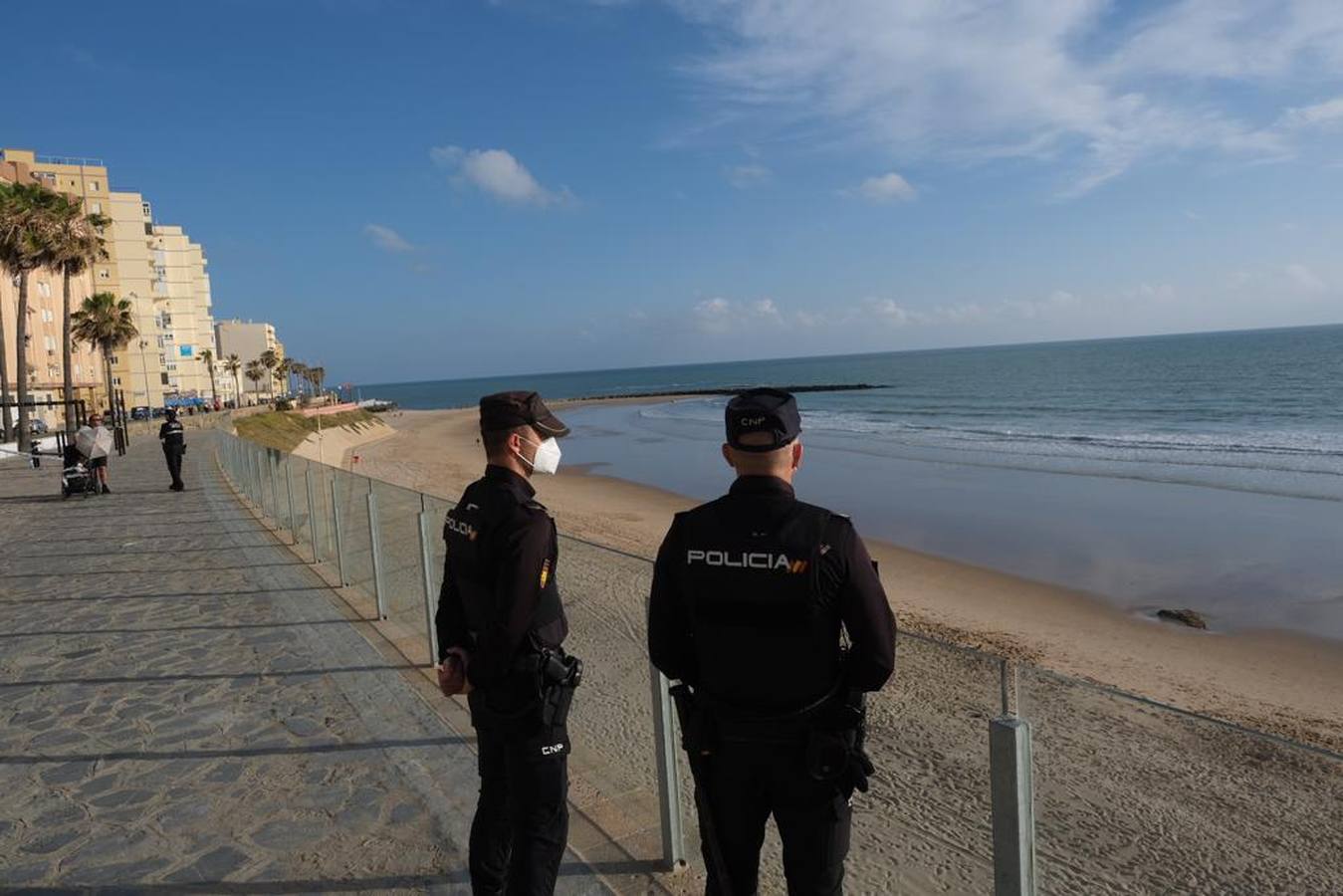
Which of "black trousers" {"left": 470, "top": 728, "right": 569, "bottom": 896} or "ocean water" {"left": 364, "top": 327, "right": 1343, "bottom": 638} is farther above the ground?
"black trousers" {"left": 470, "top": 728, "right": 569, "bottom": 896}

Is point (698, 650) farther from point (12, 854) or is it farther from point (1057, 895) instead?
point (12, 854)

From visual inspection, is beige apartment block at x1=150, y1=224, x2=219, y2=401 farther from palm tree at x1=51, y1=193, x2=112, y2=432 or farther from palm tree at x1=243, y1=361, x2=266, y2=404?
palm tree at x1=51, y1=193, x2=112, y2=432

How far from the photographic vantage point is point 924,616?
11844 mm

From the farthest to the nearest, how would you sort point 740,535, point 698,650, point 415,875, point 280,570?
point 280,570 → point 415,875 → point 698,650 → point 740,535

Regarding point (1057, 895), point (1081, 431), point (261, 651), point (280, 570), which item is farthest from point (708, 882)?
point (1081, 431)

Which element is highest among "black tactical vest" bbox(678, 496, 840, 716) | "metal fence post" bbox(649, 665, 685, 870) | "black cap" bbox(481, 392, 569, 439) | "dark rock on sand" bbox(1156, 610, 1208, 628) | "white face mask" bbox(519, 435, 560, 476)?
"black cap" bbox(481, 392, 569, 439)

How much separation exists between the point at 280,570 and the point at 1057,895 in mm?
8977

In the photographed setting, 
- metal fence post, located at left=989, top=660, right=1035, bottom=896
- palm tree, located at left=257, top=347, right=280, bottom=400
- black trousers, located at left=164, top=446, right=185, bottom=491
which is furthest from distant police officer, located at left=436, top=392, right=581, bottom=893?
palm tree, located at left=257, top=347, right=280, bottom=400

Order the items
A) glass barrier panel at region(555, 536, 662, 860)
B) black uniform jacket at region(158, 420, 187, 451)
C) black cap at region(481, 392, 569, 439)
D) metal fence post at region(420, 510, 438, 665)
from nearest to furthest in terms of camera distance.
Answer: black cap at region(481, 392, 569, 439), glass barrier panel at region(555, 536, 662, 860), metal fence post at region(420, 510, 438, 665), black uniform jacket at region(158, 420, 187, 451)

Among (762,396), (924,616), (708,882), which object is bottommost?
(924,616)

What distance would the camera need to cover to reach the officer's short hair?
284cm

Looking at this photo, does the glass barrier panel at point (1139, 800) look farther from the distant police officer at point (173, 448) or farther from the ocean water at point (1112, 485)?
the distant police officer at point (173, 448)

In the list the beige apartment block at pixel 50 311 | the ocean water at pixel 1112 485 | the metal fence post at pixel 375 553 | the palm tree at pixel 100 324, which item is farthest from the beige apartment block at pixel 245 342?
the metal fence post at pixel 375 553

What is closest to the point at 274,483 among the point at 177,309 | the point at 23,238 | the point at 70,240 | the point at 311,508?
the point at 311,508
